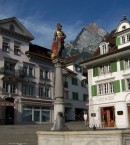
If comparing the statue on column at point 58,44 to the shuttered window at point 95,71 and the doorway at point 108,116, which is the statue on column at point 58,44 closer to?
the doorway at point 108,116

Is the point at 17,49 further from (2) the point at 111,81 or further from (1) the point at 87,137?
(1) the point at 87,137

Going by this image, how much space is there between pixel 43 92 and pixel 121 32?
65.7 ft

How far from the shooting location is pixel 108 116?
33.7 metres

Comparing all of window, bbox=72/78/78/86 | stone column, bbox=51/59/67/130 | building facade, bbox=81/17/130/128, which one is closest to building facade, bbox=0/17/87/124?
window, bbox=72/78/78/86

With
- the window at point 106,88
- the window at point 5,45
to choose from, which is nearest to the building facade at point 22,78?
the window at point 5,45

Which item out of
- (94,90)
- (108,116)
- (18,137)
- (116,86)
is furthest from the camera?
(94,90)

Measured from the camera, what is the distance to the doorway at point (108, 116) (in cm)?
3312

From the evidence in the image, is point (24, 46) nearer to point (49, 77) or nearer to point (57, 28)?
point (49, 77)

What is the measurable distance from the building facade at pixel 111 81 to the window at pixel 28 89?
1340 cm

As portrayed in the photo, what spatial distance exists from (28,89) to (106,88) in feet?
54.2

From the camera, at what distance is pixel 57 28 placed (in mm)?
16594

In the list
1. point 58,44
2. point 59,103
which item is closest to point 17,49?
point 58,44

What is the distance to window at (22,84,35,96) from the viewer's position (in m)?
46.1

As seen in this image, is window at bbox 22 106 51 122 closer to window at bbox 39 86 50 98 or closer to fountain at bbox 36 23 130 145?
window at bbox 39 86 50 98
